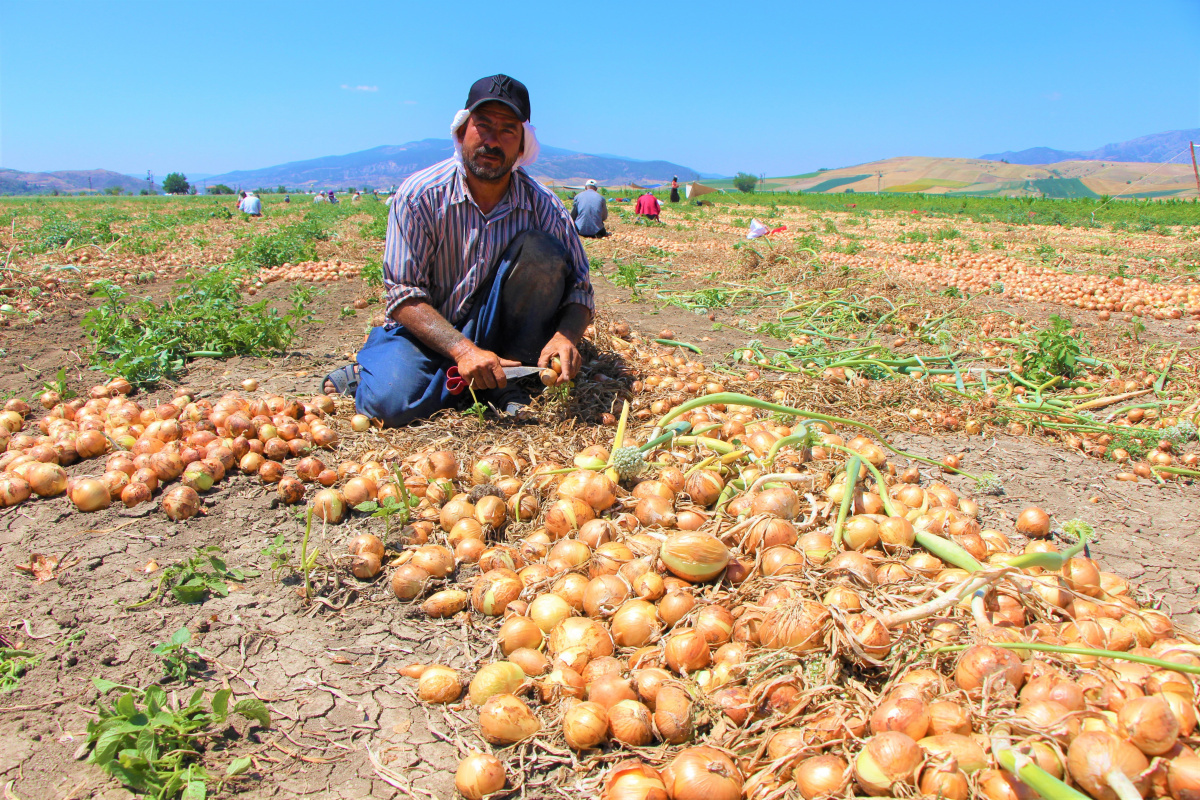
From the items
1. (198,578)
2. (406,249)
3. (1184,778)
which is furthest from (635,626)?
(406,249)

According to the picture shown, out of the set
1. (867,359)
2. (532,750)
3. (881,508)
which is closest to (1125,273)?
(867,359)

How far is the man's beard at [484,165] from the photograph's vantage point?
294 centimetres

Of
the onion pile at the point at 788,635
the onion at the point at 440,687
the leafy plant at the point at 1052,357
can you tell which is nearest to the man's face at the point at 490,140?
the onion pile at the point at 788,635

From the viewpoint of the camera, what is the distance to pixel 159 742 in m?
1.32

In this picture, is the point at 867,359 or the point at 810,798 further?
the point at 867,359

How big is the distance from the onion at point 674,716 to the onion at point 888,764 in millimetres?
330

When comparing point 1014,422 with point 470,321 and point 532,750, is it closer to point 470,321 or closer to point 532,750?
point 470,321

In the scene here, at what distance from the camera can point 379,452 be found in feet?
8.83

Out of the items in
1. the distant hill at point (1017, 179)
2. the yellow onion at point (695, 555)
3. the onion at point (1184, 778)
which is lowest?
the onion at point (1184, 778)

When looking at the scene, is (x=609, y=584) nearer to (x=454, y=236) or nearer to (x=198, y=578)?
(x=198, y=578)

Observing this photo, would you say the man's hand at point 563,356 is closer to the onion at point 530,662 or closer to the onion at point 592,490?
the onion at point 592,490

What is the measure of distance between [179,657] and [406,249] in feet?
6.32

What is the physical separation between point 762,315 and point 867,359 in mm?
2130

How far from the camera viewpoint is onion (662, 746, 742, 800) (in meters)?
1.19
